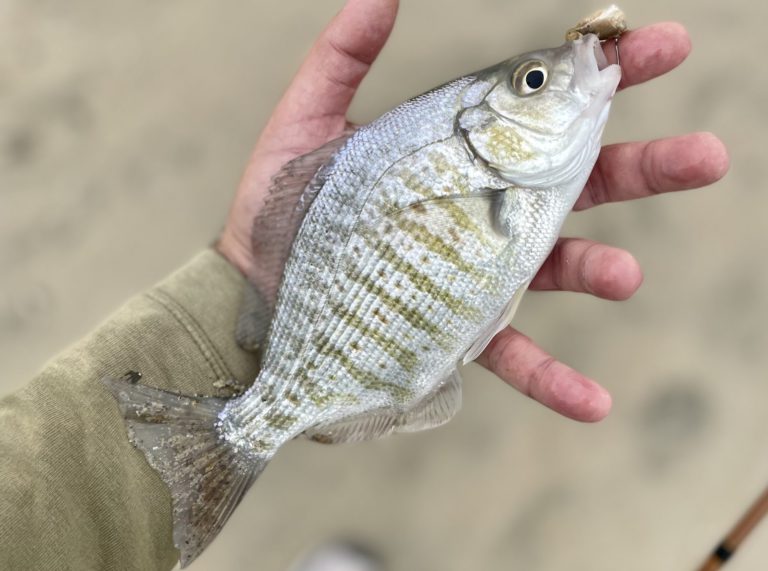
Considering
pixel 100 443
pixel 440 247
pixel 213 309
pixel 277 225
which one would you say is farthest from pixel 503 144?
pixel 100 443

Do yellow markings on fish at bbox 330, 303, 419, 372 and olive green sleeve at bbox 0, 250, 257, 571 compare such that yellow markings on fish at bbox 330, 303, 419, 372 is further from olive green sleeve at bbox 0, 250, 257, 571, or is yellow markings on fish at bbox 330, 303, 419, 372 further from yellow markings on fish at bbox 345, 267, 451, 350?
olive green sleeve at bbox 0, 250, 257, 571

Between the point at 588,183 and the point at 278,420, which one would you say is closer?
the point at 278,420

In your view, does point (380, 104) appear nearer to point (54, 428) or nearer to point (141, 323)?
point (141, 323)

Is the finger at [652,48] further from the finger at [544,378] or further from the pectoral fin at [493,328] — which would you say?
the finger at [544,378]

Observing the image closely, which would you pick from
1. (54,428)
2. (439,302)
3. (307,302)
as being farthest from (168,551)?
(439,302)

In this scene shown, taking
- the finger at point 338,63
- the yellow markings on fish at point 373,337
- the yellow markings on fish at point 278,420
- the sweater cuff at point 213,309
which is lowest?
the sweater cuff at point 213,309

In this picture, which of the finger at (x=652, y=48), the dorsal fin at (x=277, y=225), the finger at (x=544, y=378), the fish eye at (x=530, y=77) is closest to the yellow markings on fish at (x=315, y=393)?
the dorsal fin at (x=277, y=225)

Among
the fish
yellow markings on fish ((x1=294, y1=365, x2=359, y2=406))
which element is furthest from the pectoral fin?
yellow markings on fish ((x1=294, y1=365, x2=359, y2=406))

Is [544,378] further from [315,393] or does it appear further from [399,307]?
[315,393]
